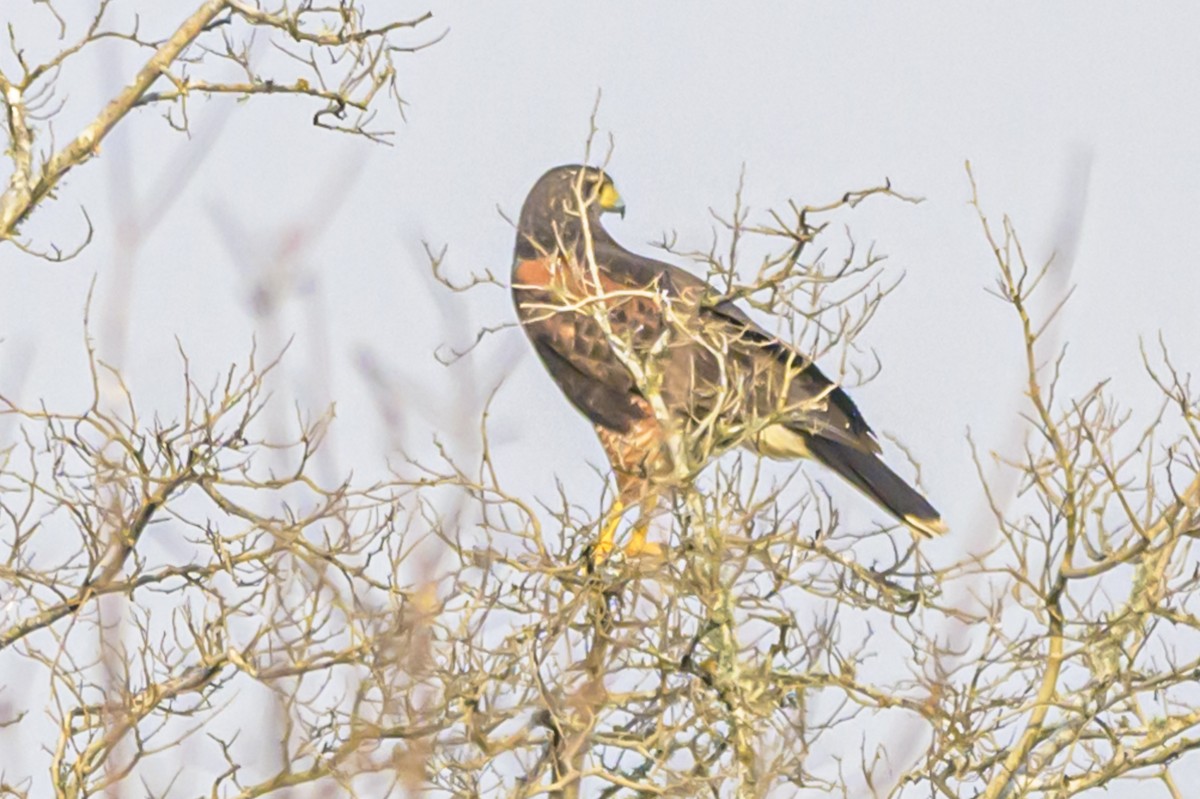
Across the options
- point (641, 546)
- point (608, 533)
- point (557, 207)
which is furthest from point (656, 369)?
point (557, 207)

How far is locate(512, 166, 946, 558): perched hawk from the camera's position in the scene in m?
4.42

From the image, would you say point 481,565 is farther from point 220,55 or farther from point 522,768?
point 220,55

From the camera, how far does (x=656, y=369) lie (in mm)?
4574

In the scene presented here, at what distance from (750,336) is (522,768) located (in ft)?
7.89

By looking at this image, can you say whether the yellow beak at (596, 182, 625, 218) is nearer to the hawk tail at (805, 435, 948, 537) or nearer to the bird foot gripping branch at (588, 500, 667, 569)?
the hawk tail at (805, 435, 948, 537)

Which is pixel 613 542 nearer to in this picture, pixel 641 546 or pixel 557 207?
pixel 641 546

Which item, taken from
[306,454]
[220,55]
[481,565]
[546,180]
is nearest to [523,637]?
[481,565]

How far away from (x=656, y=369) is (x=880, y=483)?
7.72ft

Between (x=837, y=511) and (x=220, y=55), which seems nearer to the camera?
(x=837, y=511)

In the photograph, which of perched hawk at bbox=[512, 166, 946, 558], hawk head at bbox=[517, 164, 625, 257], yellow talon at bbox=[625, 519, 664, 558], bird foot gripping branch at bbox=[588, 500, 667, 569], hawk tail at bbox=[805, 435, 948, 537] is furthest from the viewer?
hawk head at bbox=[517, 164, 625, 257]

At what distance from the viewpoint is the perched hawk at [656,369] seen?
4422mm

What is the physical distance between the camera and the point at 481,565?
3.87m

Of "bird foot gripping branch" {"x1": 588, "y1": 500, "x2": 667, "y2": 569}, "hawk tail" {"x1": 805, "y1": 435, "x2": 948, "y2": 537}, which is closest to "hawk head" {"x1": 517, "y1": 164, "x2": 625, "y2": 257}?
"hawk tail" {"x1": 805, "y1": 435, "x2": 948, "y2": 537}

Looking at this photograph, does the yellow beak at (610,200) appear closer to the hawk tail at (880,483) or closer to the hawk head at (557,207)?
the hawk head at (557,207)
